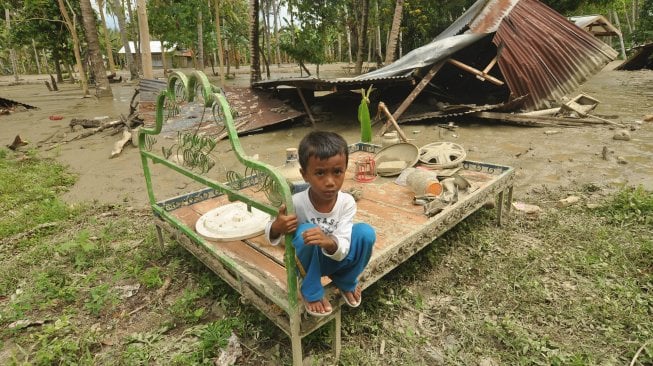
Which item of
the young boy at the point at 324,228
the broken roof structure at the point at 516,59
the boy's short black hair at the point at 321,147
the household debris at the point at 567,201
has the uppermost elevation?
the broken roof structure at the point at 516,59

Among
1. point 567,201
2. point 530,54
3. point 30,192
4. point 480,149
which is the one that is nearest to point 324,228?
point 567,201

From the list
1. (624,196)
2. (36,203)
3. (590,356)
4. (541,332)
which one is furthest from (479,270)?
(36,203)

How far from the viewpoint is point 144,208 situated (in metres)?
4.68

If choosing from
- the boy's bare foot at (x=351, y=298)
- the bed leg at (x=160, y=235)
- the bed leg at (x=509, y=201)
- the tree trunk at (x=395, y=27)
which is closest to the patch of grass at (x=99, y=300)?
the bed leg at (x=160, y=235)

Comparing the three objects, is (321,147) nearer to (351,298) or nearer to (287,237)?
(287,237)

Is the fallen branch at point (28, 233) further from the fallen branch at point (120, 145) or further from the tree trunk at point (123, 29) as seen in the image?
the tree trunk at point (123, 29)

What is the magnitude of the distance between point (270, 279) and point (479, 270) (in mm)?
1832

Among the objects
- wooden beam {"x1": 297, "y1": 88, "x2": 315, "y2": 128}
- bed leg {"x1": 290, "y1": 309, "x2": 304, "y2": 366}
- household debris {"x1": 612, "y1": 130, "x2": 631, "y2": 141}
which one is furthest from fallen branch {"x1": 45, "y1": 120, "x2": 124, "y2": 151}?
household debris {"x1": 612, "y1": 130, "x2": 631, "y2": 141}

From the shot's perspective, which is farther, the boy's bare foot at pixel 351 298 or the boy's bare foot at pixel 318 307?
the boy's bare foot at pixel 351 298

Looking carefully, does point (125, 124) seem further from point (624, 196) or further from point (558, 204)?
point (624, 196)

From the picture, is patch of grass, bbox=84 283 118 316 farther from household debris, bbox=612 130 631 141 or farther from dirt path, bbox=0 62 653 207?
household debris, bbox=612 130 631 141

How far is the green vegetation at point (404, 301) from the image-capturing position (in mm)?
2254

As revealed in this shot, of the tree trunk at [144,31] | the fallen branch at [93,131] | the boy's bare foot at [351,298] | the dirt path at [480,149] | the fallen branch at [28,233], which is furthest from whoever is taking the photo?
the tree trunk at [144,31]

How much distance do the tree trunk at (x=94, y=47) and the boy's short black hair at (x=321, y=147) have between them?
48.2ft
